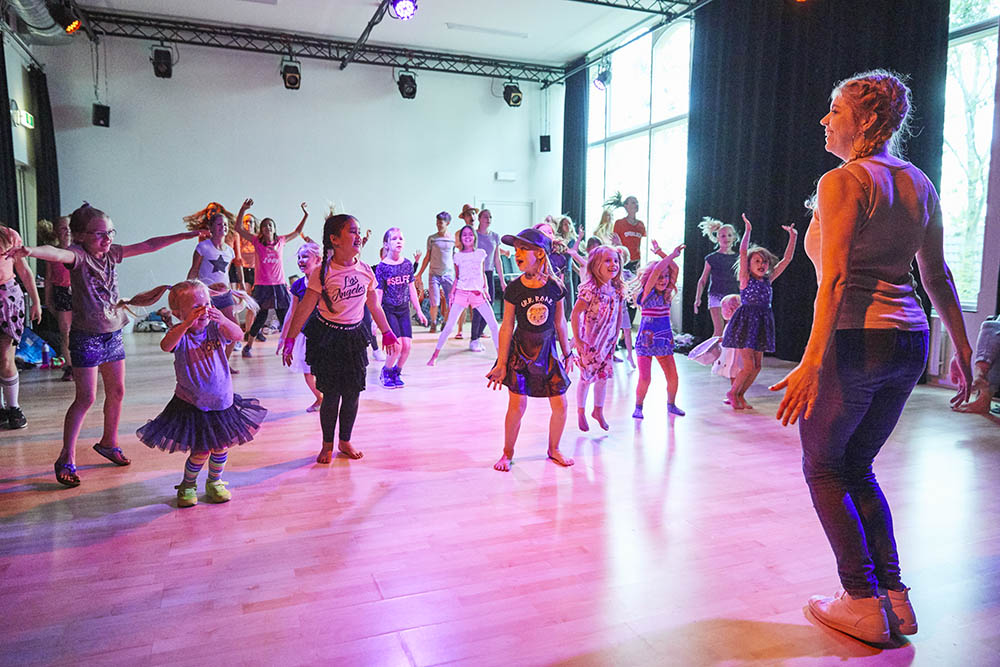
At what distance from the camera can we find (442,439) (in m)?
4.24

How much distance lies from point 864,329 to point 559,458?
85.4 inches

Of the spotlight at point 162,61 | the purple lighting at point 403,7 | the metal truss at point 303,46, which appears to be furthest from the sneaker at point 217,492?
the spotlight at point 162,61

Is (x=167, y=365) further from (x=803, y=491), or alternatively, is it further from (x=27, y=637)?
(x=803, y=491)

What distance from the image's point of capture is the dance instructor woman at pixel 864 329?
1729mm

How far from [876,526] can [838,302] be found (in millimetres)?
724

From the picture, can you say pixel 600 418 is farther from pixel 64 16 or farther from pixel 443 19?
pixel 443 19

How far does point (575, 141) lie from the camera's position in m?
12.7

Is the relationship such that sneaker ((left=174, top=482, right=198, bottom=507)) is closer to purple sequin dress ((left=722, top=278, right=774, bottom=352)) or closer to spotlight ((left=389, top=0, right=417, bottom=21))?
purple sequin dress ((left=722, top=278, right=774, bottom=352))

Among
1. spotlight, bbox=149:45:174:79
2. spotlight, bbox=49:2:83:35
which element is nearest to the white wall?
spotlight, bbox=149:45:174:79

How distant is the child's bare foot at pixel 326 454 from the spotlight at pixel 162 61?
917 cm

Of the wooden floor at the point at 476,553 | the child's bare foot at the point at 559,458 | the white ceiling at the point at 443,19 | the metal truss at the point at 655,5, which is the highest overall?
the white ceiling at the point at 443,19

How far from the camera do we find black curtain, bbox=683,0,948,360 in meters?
6.10

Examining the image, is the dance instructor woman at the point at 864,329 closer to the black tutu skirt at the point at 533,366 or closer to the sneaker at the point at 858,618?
the sneaker at the point at 858,618

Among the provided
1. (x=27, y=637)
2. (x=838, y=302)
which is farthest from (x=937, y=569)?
(x=27, y=637)
